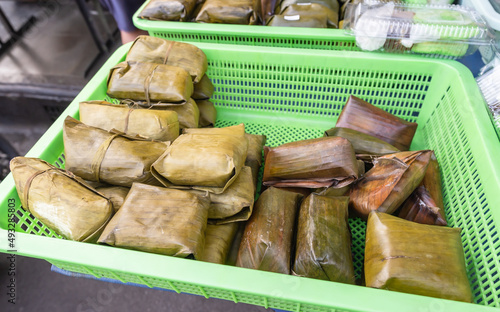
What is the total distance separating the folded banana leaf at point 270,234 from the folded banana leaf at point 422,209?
1.94 feet

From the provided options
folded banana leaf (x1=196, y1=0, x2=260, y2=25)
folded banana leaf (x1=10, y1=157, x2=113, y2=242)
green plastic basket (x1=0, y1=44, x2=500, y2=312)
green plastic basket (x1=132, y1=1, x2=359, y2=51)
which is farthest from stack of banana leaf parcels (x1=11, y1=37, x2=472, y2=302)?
folded banana leaf (x1=196, y1=0, x2=260, y2=25)

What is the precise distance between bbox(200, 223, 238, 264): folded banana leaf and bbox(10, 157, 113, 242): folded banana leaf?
18.6 inches

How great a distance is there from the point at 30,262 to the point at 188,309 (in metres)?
1.36

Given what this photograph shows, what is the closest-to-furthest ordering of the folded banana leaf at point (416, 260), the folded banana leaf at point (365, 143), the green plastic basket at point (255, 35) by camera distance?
the folded banana leaf at point (416, 260)
the folded banana leaf at point (365, 143)
the green plastic basket at point (255, 35)

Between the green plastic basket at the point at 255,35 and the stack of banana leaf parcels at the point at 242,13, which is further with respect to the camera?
the stack of banana leaf parcels at the point at 242,13

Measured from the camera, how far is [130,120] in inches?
68.2

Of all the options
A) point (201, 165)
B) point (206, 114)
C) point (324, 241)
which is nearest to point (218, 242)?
point (201, 165)

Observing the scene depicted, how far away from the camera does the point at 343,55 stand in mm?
1945

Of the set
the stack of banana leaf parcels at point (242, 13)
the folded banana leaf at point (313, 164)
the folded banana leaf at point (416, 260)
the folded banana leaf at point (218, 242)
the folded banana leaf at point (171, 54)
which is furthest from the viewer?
the stack of banana leaf parcels at point (242, 13)

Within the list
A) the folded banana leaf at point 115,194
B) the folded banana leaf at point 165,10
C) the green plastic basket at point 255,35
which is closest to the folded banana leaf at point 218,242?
the folded banana leaf at point 115,194

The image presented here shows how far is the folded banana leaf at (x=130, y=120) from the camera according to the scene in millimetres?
1714

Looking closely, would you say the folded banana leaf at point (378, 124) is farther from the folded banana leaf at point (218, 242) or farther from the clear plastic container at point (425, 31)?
the folded banana leaf at point (218, 242)

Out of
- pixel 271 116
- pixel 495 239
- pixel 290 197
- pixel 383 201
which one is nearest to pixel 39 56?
pixel 271 116

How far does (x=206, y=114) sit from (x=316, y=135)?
82 centimetres
